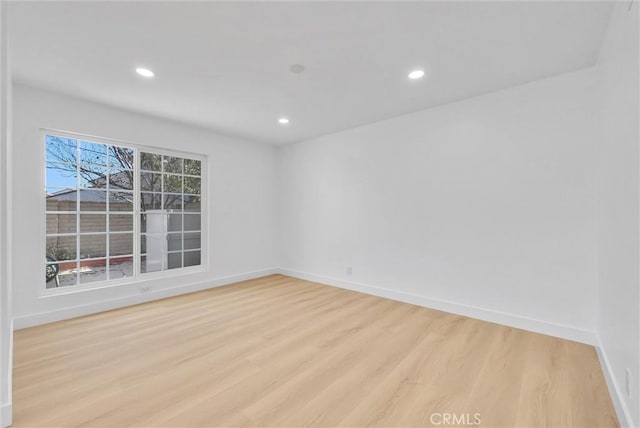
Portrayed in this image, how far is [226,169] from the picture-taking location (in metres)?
4.58

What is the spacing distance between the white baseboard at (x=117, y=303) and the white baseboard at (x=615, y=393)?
4.44 meters

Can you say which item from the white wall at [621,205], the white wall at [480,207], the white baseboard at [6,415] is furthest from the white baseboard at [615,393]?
the white baseboard at [6,415]

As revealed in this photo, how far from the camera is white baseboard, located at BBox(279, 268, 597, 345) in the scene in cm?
250

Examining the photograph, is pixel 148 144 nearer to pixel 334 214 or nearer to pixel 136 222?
pixel 136 222

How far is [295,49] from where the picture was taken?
2186mm

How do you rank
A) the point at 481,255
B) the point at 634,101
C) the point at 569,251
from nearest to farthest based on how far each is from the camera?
1. the point at 634,101
2. the point at 569,251
3. the point at 481,255

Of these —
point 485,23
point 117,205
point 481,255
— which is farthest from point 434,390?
point 117,205

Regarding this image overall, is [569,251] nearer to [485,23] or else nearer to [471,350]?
[471,350]

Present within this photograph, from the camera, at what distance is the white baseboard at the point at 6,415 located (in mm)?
1450

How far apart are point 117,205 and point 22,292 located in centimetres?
127

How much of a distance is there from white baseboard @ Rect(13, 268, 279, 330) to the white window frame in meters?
0.19

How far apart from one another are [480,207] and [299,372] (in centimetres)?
253

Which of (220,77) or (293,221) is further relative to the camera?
(293,221)

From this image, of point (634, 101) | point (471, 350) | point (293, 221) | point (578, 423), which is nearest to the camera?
point (634, 101)
